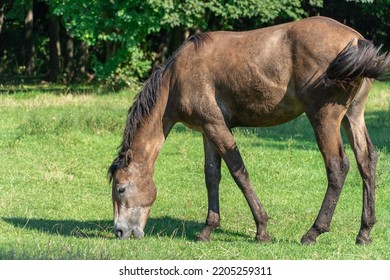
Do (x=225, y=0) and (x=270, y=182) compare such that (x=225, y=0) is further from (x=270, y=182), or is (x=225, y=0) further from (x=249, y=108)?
(x=249, y=108)

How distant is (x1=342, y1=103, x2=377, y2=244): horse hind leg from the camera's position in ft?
30.8

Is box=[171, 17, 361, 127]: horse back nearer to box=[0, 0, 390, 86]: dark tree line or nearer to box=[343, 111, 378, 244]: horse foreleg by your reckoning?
box=[343, 111, 378, 244]: horse foreleg

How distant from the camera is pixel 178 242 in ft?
31.2

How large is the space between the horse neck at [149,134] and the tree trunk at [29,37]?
25.4 metres

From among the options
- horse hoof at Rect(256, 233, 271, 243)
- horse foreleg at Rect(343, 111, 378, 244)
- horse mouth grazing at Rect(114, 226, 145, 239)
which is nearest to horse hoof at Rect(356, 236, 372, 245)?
horse foreleg at Rect(343, 111, 378, 244)

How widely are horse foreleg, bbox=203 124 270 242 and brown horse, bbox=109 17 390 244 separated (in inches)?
0.4

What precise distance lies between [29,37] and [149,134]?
93.9 feet

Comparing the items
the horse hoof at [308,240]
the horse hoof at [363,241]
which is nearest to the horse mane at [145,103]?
the horse hoof at [308,240]

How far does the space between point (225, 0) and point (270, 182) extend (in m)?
16.2

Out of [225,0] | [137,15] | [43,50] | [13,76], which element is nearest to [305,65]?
[137,15]

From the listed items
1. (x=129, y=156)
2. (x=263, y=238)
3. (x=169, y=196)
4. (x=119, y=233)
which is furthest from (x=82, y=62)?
(x=263, y=238)

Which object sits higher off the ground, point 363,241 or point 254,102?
point 254,102

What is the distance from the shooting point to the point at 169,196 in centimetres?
1240

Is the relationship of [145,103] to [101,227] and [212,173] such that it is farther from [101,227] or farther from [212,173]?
[101,227]
